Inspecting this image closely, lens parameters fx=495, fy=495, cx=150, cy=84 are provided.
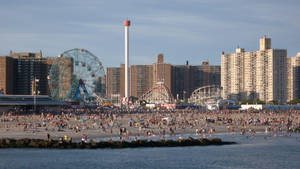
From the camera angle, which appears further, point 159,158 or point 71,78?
point 71,78

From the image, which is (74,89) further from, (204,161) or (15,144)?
(204,161)

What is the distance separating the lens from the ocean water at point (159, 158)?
137ft

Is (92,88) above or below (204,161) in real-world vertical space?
above

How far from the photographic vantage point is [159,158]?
45000mm

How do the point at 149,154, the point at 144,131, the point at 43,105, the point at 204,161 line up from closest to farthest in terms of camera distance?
the point at 204,161 → the point at 149,154 → the point at 144,131 → the point at 43,105

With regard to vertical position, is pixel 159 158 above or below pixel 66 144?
below

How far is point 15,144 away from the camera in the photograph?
49.0 metres

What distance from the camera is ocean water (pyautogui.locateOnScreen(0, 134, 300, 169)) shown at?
41.7 metres

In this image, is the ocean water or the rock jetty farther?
the rock jetty

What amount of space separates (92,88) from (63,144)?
72879 millimetres

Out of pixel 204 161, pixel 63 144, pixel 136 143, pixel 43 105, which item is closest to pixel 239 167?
pixel 204 161

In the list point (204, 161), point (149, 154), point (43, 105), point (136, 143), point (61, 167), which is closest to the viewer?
point (61, 167)

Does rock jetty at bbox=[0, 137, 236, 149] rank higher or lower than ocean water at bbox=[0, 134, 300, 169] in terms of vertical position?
higher

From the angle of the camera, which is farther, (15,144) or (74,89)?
(74,89)
